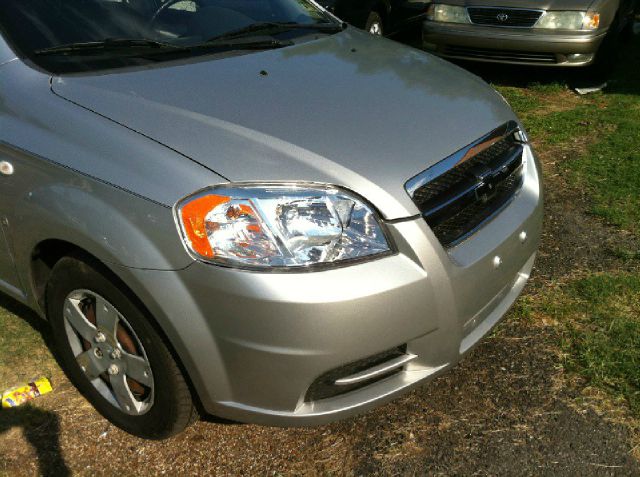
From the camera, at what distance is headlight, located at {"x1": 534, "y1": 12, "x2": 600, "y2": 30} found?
622cm

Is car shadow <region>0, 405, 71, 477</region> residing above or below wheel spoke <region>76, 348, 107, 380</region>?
below

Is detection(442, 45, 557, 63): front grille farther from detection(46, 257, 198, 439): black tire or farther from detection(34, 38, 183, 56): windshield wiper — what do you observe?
detection(46, 257, 198, 439): black tire

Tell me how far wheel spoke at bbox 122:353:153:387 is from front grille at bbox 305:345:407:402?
583mm

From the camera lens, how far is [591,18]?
6230 mm

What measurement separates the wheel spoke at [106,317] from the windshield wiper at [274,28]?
127cm

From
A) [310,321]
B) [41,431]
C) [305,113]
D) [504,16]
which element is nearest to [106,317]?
[41,431]

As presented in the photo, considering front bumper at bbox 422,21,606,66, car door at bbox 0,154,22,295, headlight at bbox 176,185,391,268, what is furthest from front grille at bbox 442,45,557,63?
car door at bbox 0,154,22,295

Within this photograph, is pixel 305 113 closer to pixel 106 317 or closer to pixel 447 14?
pixel 106 317

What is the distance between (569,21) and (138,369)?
209 inches

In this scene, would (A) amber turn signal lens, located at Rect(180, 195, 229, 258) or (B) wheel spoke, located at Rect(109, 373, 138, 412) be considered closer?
(A) amber turn signal lens, located at Rect(180, 195, 229, 258)

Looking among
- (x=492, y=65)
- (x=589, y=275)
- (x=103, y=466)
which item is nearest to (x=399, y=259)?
(x=103, y=466)

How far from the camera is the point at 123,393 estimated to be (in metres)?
2.58

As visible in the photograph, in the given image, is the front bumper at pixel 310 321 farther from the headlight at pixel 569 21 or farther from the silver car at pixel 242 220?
the headlight at pixel 569 21

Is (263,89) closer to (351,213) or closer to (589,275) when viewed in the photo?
(351,213)
